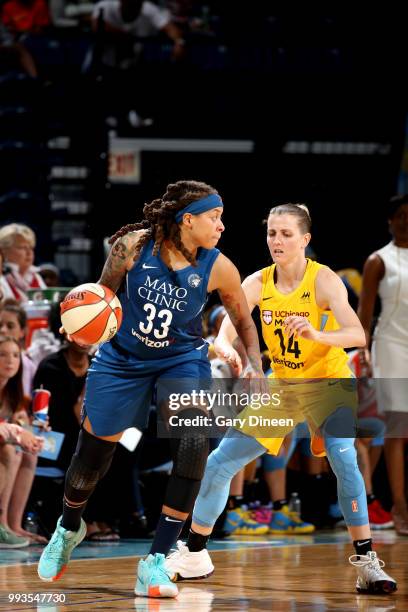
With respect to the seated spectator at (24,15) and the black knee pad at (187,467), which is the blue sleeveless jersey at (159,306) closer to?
the black knee pad at (187,467)

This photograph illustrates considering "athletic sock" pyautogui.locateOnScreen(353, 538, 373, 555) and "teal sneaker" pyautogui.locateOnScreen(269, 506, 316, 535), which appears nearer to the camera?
"athletic sock" pyautogui.locateOnScreen(353, 538, 373, 555)

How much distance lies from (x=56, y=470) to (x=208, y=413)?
2.65 meters

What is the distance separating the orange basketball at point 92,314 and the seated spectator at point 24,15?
8200 millimetres

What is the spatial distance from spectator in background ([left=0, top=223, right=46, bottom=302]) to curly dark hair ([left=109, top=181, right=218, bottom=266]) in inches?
138

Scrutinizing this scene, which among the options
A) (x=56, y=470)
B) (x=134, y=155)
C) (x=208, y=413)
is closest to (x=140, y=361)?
(x=208, y=413)

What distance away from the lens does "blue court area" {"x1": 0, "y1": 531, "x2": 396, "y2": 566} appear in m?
6.50

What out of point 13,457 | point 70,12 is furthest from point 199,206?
point 70,12

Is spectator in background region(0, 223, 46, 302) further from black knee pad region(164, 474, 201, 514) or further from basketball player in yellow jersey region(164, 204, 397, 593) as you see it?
black knee pad region(164, 474, 201, 514)

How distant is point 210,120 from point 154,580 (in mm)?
8844

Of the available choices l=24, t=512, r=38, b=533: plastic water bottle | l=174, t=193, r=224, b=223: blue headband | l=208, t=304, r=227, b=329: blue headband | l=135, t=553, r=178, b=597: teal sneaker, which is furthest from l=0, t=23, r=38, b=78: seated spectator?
l=135, t=553, r=178, b=597: teal sneaker

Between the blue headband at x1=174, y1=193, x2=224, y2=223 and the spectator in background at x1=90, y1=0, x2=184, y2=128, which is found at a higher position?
the spectator in background at x1=90, y1=0, x2=184, y2=128

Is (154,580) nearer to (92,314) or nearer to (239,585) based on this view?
(239,585)

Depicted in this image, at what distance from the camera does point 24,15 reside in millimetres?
12688

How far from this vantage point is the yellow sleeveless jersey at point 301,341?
555 centimetres
